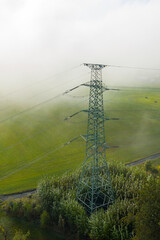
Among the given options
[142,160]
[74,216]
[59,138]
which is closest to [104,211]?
[74,216]

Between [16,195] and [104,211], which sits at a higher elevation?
[104,211]

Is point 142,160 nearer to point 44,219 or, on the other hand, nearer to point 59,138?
point 59,138

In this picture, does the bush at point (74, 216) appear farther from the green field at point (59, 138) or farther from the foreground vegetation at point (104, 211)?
the green field at point (59, 138)

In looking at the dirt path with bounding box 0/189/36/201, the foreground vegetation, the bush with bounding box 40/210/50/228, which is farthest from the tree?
the dirt path with bounding box 0/189/36/201

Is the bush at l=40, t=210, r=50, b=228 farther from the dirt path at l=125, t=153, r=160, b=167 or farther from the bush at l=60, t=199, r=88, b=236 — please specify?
the dirt path at l=125, t=153, r=160, b=167

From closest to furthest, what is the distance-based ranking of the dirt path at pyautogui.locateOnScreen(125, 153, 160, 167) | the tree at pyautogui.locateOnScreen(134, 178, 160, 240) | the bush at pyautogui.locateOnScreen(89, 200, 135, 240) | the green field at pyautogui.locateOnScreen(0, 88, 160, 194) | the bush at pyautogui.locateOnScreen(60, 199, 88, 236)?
the tree at pyautogui.locateOnScreen(134, 178, 160, 240)
the bush at pyautogui.locateOnScreen(89, 200, 135, 240)
the bush at pyautogui.locateOnScreen(60, 199, 88, 236)
the green field at pyautogui.locateOnScreen(0, 88, 160, 194)
the dirt path at pyautogui.locateOnScreen(125, 153, 160, 167)

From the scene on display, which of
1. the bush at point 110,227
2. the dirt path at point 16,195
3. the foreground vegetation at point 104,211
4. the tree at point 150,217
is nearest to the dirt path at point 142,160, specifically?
the foreground vegetation at point 104,211

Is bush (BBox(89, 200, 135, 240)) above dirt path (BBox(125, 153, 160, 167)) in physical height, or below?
above

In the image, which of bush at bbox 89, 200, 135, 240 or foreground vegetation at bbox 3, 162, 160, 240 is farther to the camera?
bush at bbox 89, 200, 135, 240
